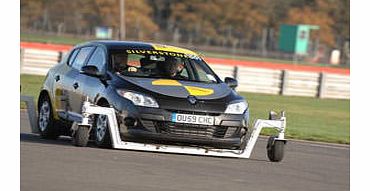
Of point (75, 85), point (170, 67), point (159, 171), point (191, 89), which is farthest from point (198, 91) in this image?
point (159, 171)

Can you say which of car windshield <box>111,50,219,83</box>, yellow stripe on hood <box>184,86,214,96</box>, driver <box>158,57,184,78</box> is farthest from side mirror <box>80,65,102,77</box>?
yellow stripe on hood <box>184,86,214,96</box>

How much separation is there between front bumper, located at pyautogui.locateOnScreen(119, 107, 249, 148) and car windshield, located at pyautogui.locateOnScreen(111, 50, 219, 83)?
101cm

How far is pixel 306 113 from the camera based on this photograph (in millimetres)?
26484

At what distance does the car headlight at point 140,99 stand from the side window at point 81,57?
1.83 meters

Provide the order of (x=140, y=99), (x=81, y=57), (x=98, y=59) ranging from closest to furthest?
(x=140, y=99)
(x=98, y=59)
(x=81, y=57)

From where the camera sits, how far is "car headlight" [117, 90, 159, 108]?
39.0 feet

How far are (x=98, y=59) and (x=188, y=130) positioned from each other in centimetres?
202

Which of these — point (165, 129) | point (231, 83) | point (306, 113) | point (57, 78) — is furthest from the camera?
point (306, 113)

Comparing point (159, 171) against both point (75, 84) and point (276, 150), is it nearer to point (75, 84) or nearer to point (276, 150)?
point (276, 150)

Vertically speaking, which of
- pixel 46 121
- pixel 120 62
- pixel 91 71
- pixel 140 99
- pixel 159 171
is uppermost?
pixel 120 62

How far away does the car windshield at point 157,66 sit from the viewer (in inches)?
508

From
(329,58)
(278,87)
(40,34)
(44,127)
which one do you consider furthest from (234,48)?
(44,127)
